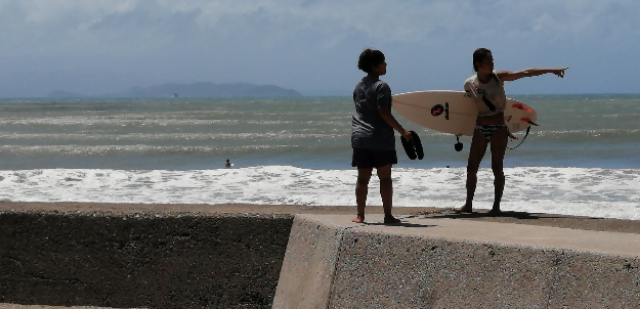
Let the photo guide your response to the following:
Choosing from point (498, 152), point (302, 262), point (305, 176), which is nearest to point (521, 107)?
point (498, 152)

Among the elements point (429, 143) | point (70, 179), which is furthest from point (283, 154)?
point (70, 179)

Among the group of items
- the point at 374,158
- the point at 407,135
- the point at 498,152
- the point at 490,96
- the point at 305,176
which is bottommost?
the point at 305,176

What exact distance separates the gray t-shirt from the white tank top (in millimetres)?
1581

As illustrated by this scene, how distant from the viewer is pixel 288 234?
459cm

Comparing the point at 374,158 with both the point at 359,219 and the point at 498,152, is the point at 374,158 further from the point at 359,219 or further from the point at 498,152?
the point at 498,152

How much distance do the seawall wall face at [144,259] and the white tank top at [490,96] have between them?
226cm

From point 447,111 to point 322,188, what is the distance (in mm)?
3252

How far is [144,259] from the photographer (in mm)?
4770

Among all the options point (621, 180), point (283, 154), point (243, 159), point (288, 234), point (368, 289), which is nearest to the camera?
point (368, 289)

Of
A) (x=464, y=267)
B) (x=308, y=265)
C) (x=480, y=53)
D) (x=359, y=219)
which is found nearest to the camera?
(x=464, y=267)

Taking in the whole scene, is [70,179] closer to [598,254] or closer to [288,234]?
[288,234]

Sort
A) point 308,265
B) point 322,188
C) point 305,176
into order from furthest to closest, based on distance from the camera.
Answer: point 305,176
point 322,188
point 308,265

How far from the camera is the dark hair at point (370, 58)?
470 cm

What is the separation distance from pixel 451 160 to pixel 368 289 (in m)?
12.4
